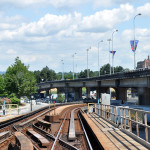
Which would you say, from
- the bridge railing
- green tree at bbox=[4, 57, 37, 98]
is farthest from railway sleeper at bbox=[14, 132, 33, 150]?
green tree at bbox=[4, 57, 37, 98]

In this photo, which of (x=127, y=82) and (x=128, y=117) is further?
(x=127, y=82)

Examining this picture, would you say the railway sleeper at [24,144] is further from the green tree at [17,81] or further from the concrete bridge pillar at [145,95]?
the green tree at [17,81]

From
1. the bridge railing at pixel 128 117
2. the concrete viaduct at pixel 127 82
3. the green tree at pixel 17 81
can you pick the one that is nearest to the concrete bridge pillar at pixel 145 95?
the concrete viaduct at pixel 127 82

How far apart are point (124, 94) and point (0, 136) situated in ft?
253

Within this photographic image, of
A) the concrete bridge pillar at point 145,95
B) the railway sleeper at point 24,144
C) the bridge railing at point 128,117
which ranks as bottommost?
the railway sleeper at point 24,144

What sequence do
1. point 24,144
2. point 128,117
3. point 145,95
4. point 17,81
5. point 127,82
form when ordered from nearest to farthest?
point 24,144 < point 128,117 < point 127,82 < point 145,95 < point 17,81

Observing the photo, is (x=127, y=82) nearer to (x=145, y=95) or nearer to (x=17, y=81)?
(x=145, y=95)

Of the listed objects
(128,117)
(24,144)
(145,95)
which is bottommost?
(24,144)

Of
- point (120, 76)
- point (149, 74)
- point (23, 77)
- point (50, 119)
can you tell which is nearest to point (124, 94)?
point (120, 76)

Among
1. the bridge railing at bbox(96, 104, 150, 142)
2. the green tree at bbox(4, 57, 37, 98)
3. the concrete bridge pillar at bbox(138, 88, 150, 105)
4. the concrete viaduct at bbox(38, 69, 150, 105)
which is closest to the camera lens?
the bridge railing at bbox(96, 104, 150, 142)

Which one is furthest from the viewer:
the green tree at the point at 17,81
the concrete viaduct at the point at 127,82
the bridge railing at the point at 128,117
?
the green tree at the point at 17,81

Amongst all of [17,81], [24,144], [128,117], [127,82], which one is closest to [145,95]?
[127,82]

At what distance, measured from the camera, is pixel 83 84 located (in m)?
105

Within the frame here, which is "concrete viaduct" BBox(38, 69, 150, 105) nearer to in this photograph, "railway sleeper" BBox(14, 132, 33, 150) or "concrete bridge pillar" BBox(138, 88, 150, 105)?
"concrete bridge pillar" BBox(138, 88, 150, 105)
